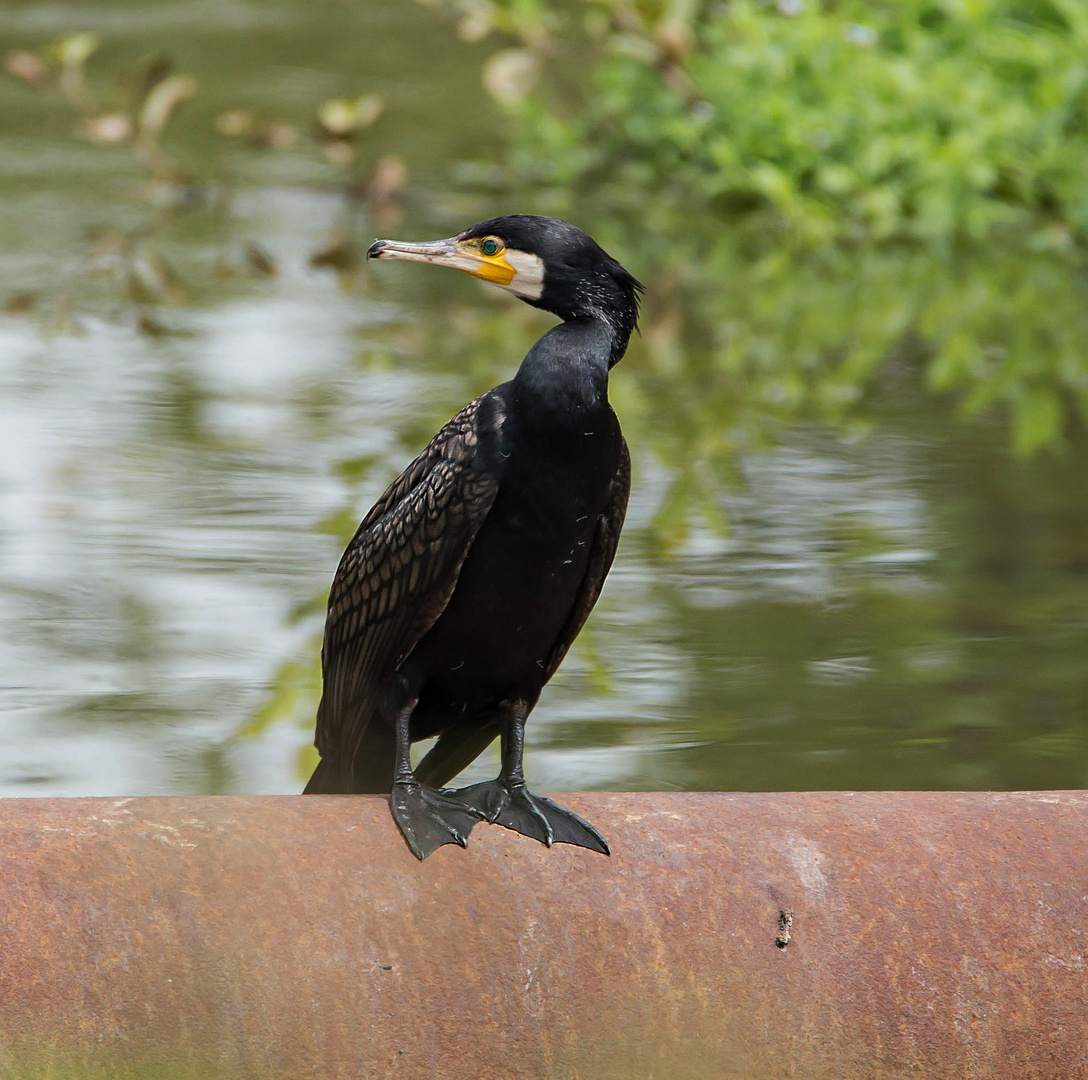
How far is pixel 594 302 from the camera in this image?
1.98m

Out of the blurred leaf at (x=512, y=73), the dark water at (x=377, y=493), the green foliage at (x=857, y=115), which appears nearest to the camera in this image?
the dark water at (x=377, y=493)

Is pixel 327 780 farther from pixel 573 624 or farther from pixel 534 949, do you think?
pixel 534 949

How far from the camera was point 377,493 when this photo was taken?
4.43 metres

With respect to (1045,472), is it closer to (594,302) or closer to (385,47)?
(594,302)

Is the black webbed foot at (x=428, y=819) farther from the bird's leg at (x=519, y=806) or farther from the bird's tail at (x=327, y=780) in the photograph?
the bird's tail at (x=327, y=780)

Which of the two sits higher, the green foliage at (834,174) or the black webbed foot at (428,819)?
the black webbed foot at (428,819)

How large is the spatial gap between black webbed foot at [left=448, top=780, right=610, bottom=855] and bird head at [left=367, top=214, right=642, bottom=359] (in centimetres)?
55

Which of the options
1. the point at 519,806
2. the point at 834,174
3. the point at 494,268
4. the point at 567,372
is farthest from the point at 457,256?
the point at 834,174

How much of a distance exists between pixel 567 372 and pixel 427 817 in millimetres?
538

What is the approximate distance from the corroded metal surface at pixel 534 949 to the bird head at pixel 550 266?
623 mm

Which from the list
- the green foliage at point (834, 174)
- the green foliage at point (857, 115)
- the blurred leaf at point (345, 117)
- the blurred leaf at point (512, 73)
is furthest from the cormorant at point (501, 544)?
the blurred leaf at point (345, 117)

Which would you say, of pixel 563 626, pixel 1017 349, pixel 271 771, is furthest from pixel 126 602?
pixel 1017 349

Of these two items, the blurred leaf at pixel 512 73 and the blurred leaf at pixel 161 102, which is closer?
the blurred leaf at pixel 512 73

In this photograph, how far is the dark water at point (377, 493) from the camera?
10.5 ft
